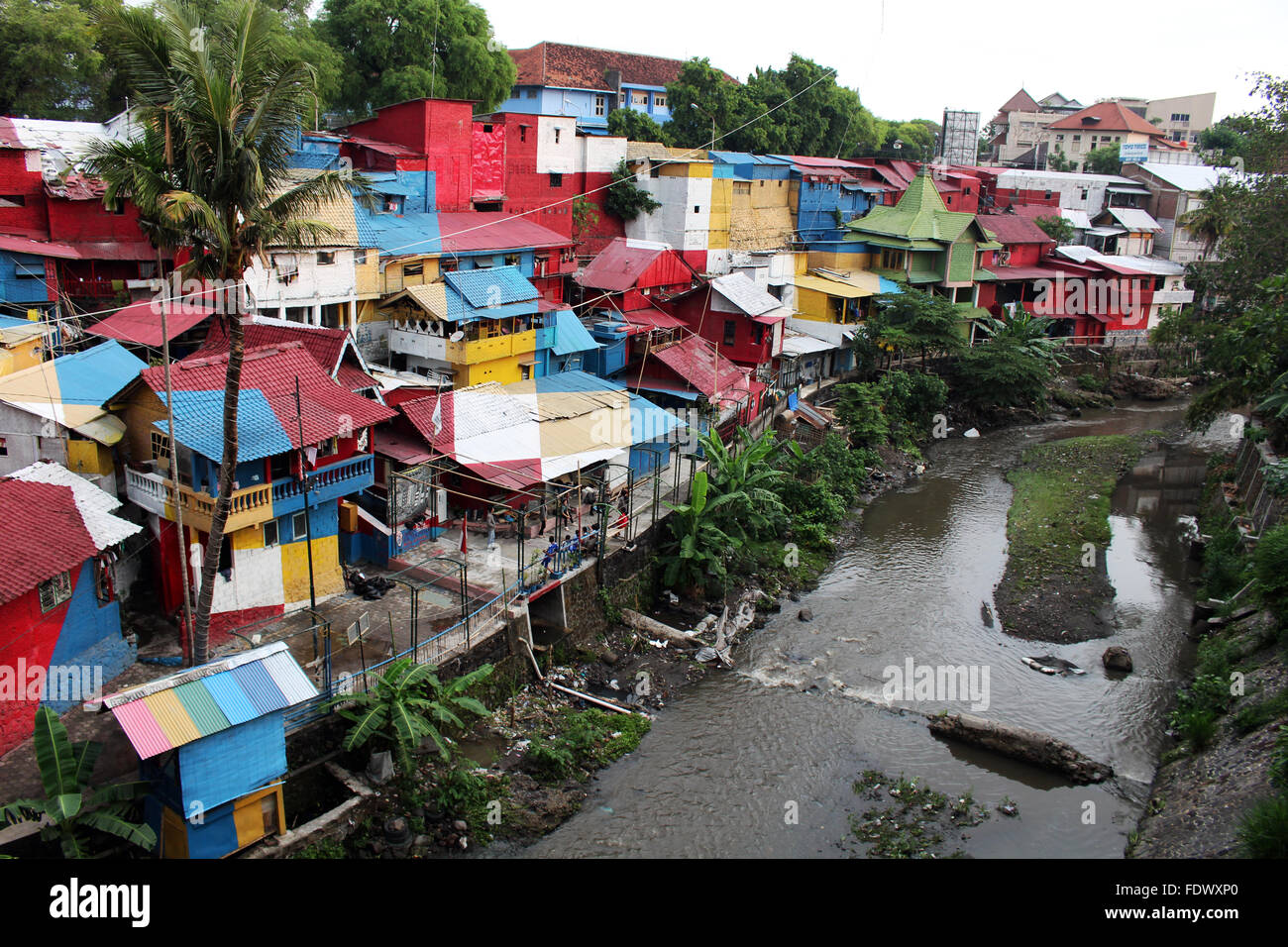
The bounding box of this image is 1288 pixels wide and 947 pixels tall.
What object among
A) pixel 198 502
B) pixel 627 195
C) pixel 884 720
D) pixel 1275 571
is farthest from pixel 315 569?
pixel 627 195

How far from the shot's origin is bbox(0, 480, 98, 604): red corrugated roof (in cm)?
1303

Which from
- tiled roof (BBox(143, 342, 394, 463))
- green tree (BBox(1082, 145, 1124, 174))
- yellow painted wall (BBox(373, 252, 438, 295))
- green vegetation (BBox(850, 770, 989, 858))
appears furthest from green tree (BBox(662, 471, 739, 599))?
green tree (BBox(1082, 145, 1124, 174))

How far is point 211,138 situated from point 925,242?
114ft

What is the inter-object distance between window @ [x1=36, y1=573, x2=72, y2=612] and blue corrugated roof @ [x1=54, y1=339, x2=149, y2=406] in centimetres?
365

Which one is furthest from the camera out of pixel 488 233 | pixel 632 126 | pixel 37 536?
pixel 632 126

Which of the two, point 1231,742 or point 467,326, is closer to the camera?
point 1231,742

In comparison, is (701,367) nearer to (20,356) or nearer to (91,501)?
(20,356)

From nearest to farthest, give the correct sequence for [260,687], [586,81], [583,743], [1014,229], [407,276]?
[260,687] → [583,743] → [407,276] → [1014,229] → [586,81]

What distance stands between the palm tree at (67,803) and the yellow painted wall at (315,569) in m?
5.67

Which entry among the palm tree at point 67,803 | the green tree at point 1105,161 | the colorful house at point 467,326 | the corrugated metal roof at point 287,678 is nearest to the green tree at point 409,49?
the colorful house at point 467,326

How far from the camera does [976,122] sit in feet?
206

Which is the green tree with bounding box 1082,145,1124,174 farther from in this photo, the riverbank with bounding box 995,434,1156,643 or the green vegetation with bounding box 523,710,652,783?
the green vegetation with bounding box 523,710,652,783

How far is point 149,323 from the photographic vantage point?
2023cm

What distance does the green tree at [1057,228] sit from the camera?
4921cm
